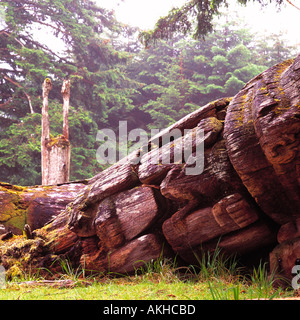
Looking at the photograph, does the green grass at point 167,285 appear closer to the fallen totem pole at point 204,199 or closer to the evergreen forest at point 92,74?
the fallen totem pole at point 204,199

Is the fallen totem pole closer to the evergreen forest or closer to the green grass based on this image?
the green grass

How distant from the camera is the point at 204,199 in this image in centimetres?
416

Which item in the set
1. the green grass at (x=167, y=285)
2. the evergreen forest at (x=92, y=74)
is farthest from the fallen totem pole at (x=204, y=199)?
the evergreen forest at (x=92, y=74)

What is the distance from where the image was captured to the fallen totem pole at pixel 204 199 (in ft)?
11.6

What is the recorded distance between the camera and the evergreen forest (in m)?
15.2

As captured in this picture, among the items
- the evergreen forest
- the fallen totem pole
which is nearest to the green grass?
the fallen totem pole

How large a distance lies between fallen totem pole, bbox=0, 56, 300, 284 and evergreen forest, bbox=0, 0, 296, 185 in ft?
30.4

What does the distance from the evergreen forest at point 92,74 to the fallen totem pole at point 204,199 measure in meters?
9.26

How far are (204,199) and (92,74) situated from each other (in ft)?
54.9

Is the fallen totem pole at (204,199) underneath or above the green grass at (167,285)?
above

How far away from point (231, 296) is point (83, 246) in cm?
303

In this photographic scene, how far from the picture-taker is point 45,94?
10.7 meters

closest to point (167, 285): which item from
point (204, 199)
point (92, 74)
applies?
point (204, 199)

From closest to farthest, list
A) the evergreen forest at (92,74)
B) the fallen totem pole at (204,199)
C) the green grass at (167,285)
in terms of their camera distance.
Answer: the green grass at (167,285) < the fallen totem pole at (204,199) < the evergreen forest at (92,74)
